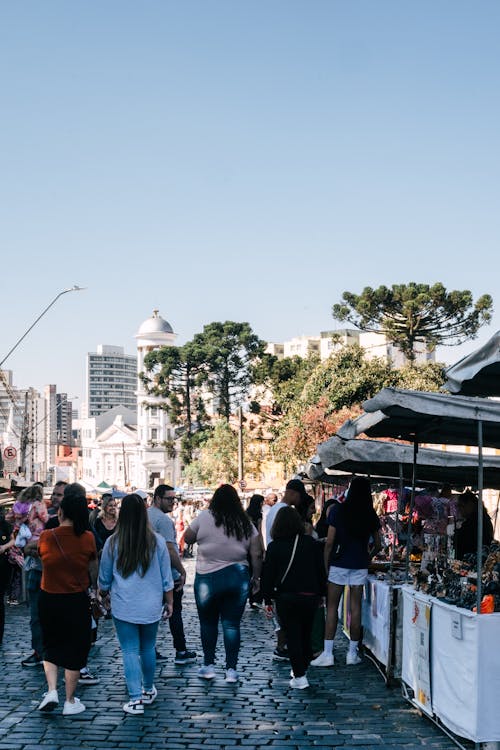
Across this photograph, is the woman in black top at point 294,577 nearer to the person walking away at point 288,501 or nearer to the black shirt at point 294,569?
the black shirt at point 294,569

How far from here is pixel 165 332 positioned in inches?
5891

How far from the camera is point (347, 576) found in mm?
10516

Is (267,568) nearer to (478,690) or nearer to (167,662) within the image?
(167,662)

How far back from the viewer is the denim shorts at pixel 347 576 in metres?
10.5

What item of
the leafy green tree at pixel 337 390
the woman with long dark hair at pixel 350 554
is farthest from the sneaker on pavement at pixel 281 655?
the leafy green tree at pixel 337 390

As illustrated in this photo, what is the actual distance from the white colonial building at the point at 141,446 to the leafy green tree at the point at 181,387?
30053mm

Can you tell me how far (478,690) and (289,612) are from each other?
9.10 ft

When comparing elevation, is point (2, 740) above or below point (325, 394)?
below

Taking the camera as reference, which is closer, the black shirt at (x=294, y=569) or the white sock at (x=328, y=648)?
the black shirt at (x=294, y=569)

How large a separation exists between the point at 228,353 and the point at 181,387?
19.7 feet

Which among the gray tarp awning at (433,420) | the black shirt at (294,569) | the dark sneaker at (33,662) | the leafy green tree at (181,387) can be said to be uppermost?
the leafy green tree at (181,387)

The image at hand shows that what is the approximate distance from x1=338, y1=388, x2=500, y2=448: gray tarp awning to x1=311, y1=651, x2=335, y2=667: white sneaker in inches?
90.1

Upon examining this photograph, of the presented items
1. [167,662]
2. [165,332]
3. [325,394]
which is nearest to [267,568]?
[167,662]

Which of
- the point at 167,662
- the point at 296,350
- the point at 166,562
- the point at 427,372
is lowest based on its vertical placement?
the point at 167,662
